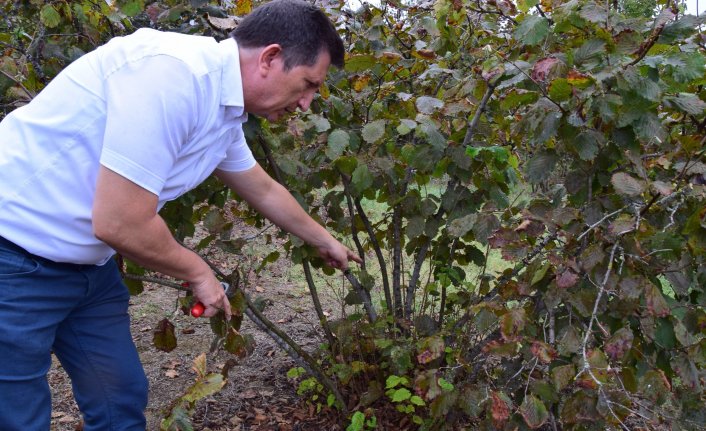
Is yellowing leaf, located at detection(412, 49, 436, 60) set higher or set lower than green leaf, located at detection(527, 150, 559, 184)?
higher

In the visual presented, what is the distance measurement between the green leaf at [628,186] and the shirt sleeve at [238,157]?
120 cm

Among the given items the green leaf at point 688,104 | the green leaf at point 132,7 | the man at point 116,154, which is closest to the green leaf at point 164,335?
the man at point 116,154

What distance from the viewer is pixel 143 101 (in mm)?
1474

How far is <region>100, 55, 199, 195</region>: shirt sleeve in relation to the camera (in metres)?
1.47

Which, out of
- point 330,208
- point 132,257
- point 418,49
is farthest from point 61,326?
point 418,49

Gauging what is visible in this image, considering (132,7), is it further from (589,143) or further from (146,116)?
(589,143)

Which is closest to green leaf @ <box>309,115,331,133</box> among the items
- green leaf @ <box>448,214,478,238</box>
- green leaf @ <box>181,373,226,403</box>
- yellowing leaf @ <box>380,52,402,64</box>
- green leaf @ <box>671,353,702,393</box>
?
yellowing leaf @ <box>380,52,402,64</box>

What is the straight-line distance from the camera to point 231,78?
5.57ft

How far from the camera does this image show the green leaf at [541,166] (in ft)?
7.16

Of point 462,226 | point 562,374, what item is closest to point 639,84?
point 462,226

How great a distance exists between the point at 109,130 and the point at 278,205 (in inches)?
38.2

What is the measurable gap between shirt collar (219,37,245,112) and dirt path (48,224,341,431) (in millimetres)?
1659

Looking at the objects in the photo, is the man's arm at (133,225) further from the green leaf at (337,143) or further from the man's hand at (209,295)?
the green leaf at (337,143)

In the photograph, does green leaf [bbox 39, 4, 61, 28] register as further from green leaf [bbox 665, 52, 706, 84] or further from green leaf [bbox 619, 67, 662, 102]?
green leaf [bbox 665, 52, 706, 84]
